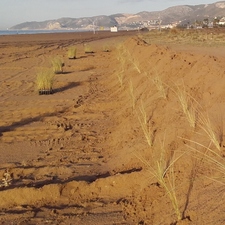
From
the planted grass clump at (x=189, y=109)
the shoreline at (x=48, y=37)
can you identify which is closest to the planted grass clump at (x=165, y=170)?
the planted grass clump at (x=189, y=109)

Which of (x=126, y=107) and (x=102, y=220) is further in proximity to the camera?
(x=126, y=107)

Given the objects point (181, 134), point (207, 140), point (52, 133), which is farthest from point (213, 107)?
point (52, 133)

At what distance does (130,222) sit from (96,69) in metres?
18.5

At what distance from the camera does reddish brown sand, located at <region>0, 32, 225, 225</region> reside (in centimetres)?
549

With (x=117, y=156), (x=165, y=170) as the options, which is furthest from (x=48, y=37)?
(x=165, y=170)

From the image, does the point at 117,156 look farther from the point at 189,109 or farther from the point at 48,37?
the point at 48,37

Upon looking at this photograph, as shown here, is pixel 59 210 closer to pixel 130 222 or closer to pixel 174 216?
pixel 130 222

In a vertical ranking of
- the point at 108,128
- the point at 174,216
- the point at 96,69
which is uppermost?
the point at 174,216

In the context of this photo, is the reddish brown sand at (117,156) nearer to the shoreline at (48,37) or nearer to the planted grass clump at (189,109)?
the planted grass clump at (189,109)

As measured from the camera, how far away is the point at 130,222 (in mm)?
5461

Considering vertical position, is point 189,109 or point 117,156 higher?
point 189,109

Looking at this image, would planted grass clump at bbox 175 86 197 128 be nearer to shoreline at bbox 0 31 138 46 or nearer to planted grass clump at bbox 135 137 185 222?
planted grass clump at bbox 135 137 185 222

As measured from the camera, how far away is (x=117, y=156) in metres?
8.16

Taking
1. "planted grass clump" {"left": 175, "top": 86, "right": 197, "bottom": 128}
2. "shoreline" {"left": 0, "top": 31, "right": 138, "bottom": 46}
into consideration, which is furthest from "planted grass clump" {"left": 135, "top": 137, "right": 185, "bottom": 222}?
"shoreline" {"left": 0, "top": 31, "right": 138, "bottom": 46}
